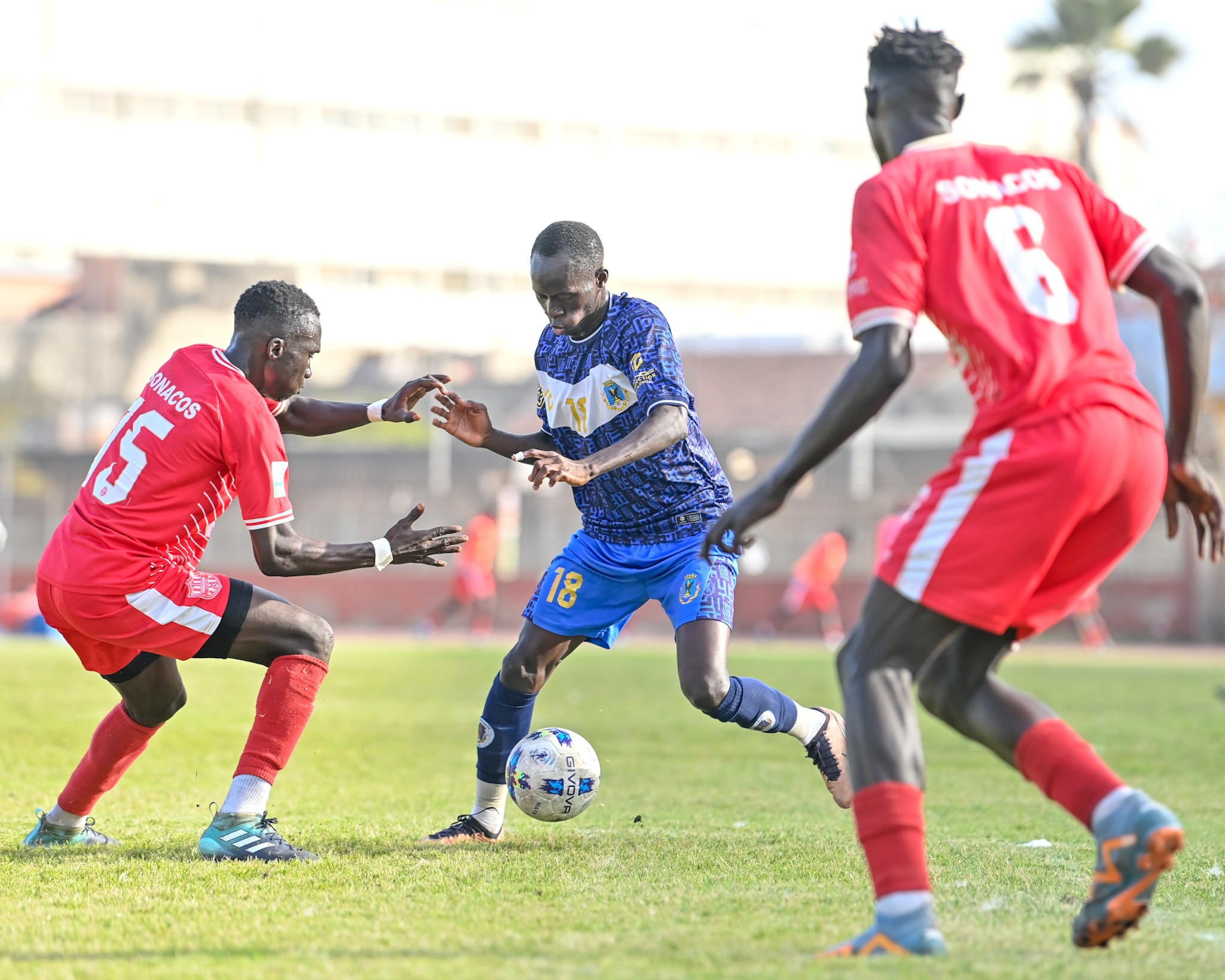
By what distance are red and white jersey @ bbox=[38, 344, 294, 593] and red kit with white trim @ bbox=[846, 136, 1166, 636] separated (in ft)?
8.07

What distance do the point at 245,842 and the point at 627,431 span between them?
2152 mm

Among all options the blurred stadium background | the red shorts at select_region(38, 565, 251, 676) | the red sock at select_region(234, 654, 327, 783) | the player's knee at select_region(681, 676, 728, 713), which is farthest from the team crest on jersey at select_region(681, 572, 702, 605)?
the blurred stadium background

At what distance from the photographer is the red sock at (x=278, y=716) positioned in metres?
5.83

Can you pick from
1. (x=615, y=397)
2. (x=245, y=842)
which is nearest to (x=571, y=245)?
(x=615, y=397)

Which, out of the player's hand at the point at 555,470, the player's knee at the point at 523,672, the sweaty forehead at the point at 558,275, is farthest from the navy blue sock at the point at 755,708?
the sweaty forehead at the point at 558,275

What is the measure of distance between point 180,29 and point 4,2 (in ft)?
17.8

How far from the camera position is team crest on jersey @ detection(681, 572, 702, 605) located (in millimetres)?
6035

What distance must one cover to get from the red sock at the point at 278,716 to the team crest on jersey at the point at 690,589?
4.83 feet

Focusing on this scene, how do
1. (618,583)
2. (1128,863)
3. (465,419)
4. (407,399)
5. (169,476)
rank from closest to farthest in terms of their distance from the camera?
(1128,863) → (169,476) → (618,583) → (465,419) → (407,399)

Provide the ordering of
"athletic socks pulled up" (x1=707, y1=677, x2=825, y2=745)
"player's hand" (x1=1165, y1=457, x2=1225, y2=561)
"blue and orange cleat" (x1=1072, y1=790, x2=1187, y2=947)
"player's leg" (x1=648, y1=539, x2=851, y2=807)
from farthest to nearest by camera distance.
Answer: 1. "athletic socks pulled up" (x1=707, y1=677, x2=825, y2=745)
2. "player's leg" (x1=648, y1=539, x2=851, y2=807)
3. "player's hand" (x1=1165, y1=457, x2=1225, y2=561)
4. "blue and orange cleat" (x1=1072, y1=790, x2=1187, y2=947)

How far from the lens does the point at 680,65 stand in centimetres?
5497

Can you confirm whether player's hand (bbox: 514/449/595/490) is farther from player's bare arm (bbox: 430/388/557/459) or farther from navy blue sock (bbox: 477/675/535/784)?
navy blue sock (bbox: 477/675/535/784)

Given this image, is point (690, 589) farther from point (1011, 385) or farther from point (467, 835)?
point (1011, 385)

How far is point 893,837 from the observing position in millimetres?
3930
